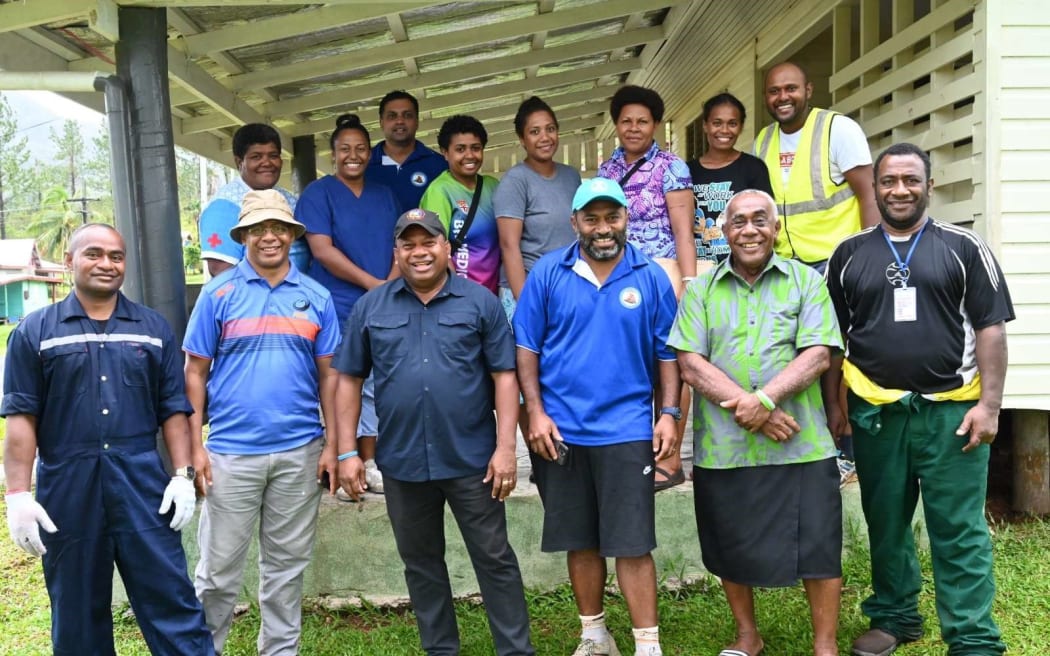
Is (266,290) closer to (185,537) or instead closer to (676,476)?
(185,537)

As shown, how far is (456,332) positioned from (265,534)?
3.75 feet

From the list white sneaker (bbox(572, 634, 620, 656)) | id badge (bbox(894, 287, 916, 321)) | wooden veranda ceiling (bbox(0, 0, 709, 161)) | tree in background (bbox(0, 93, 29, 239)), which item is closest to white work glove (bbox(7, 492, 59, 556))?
white sneaker (bbox(572, 634, 620, 656))

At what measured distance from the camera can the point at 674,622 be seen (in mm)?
4160

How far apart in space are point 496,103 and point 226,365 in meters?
8.26

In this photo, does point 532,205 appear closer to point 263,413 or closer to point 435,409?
point 435,409

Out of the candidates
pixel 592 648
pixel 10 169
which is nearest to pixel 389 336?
pixel 592 648

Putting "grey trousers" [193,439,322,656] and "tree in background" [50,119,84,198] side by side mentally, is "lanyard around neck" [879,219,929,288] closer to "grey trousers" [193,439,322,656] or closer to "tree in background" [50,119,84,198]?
"grey trousers" [193,439,322,656]

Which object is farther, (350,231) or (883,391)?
(350,231)

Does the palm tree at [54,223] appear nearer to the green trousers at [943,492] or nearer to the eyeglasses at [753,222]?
the eyeglasses at [753,222]

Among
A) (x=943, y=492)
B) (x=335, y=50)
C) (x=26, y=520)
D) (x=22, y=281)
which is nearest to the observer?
(x=26, y=520)

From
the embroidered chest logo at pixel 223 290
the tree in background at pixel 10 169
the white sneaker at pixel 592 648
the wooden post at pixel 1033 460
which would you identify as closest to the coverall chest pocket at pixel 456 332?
the embroidered chest logo at pixel 223 290

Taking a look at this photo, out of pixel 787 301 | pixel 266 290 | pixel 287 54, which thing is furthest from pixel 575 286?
pixel 287 54

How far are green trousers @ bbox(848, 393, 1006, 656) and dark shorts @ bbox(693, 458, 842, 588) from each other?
291 millimetres

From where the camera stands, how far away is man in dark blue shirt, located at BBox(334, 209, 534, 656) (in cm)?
333
